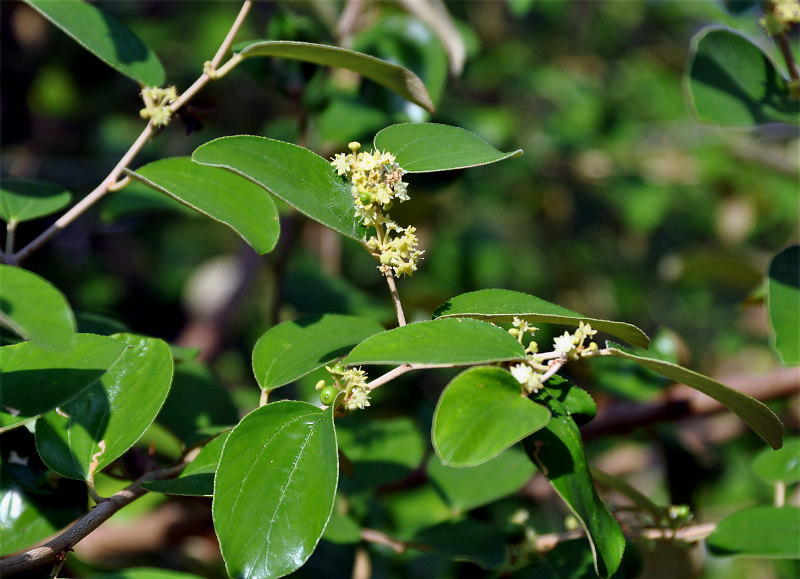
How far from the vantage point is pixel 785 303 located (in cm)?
84

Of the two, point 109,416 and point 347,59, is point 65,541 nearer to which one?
point 109,416

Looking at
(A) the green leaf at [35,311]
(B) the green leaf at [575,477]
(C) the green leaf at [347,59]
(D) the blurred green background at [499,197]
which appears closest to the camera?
(A) the green leaf at [35,311]

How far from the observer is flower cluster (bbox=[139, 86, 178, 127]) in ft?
2.43

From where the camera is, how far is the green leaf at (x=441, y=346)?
51 cm

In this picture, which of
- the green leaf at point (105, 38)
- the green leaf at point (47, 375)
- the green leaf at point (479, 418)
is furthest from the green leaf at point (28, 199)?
the green leaf at point (479, 418)

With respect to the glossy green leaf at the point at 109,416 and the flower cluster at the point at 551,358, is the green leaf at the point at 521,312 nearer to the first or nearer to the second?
the flower cluster at the point at 551,358

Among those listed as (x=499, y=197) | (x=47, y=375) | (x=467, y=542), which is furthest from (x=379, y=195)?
(x=499, y=197)

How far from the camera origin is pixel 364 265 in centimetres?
258

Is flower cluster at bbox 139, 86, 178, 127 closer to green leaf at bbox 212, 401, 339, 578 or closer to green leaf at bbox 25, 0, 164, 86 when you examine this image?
green leaf at bbox 25, 0, 164, 86

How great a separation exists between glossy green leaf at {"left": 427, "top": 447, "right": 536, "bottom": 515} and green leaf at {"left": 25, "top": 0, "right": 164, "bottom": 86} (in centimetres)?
60

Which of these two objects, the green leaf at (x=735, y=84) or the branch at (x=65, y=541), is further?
the green leaf at (x=735, y=84)

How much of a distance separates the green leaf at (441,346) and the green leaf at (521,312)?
2 centimetres

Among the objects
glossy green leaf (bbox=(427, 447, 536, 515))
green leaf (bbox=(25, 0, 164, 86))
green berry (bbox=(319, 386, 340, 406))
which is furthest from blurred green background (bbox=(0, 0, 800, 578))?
green berry (bbox=(319, 386, 340, 406))

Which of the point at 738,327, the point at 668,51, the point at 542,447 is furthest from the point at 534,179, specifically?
the point at 542,447
